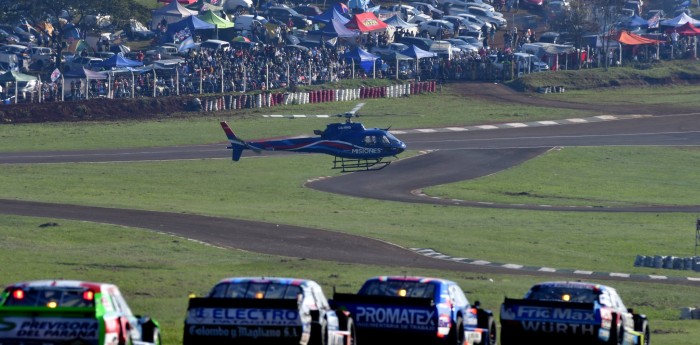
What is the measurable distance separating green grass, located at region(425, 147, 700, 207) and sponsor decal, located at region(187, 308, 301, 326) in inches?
1756

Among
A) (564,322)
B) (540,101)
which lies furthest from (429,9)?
(564,322)

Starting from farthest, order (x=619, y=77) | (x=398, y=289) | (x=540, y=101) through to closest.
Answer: (x=619, y=77), (x=540, y=101), (x=398, y=289)

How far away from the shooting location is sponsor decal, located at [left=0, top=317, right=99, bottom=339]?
16.6 m

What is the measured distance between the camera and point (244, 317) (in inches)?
706

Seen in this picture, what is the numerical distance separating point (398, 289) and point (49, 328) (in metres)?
6.45

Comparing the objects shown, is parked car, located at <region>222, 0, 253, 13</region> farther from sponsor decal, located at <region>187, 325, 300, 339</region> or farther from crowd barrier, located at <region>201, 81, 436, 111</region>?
sponsor decal, located at <region>187, 325, 300, 339</region>

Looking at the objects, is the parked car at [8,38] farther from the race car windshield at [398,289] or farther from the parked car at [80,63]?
the race car windshield at [398,289]

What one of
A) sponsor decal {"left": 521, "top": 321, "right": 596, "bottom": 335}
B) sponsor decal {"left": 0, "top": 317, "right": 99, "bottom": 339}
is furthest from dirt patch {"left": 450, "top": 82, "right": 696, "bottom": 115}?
sponsor decal {"left": 0, "top": 317, "right": 99, "bottom": 339}

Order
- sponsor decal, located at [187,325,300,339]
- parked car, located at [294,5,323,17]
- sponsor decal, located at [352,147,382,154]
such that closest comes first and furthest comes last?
sponsor decal, located at [187,325,300,339] → sponsor decal, located at [352,147,382,154] → parked car, located at [294,5,323,17]

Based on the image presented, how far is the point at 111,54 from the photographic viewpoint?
97.3 metres

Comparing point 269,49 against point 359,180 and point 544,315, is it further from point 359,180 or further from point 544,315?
point 544,315

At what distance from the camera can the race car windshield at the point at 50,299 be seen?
17141mm

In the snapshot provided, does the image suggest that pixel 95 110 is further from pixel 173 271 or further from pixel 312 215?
pixel 173 271

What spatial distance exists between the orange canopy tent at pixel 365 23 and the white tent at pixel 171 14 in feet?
47.8
